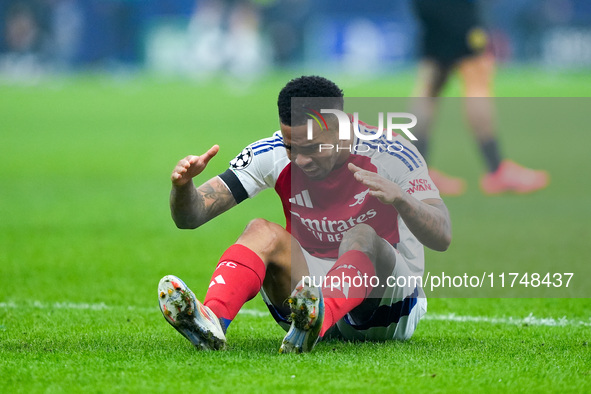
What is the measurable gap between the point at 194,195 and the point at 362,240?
2.34 ft

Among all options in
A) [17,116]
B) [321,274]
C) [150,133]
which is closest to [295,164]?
[321,274]

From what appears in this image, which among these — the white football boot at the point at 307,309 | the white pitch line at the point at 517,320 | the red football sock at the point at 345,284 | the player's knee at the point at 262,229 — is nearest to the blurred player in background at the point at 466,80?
the white pitch line at the point at 517,320

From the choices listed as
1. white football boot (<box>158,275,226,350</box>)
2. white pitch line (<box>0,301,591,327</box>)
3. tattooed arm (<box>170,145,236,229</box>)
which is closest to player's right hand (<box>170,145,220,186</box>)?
tattooed arm (<box>170,145,236,229</box>)

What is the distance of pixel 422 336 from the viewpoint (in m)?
4.58

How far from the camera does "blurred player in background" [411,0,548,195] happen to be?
9625 mm

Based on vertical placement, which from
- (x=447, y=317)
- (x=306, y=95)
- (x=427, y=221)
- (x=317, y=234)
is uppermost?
(x=306, y=95)

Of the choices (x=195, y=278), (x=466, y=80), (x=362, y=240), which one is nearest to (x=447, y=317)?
(x=362, y=240)

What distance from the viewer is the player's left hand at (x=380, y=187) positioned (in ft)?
12.4

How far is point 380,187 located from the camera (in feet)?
12.4

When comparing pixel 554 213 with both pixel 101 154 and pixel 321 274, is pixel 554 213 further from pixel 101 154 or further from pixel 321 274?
pixel 101 154

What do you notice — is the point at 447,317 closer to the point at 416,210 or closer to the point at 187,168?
the point at 416,210

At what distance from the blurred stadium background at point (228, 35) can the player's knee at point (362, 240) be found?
24.8 metres

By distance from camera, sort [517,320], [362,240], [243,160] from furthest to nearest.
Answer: [517,320]
[243,160]
[362,240]

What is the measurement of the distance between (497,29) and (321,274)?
26397mm
